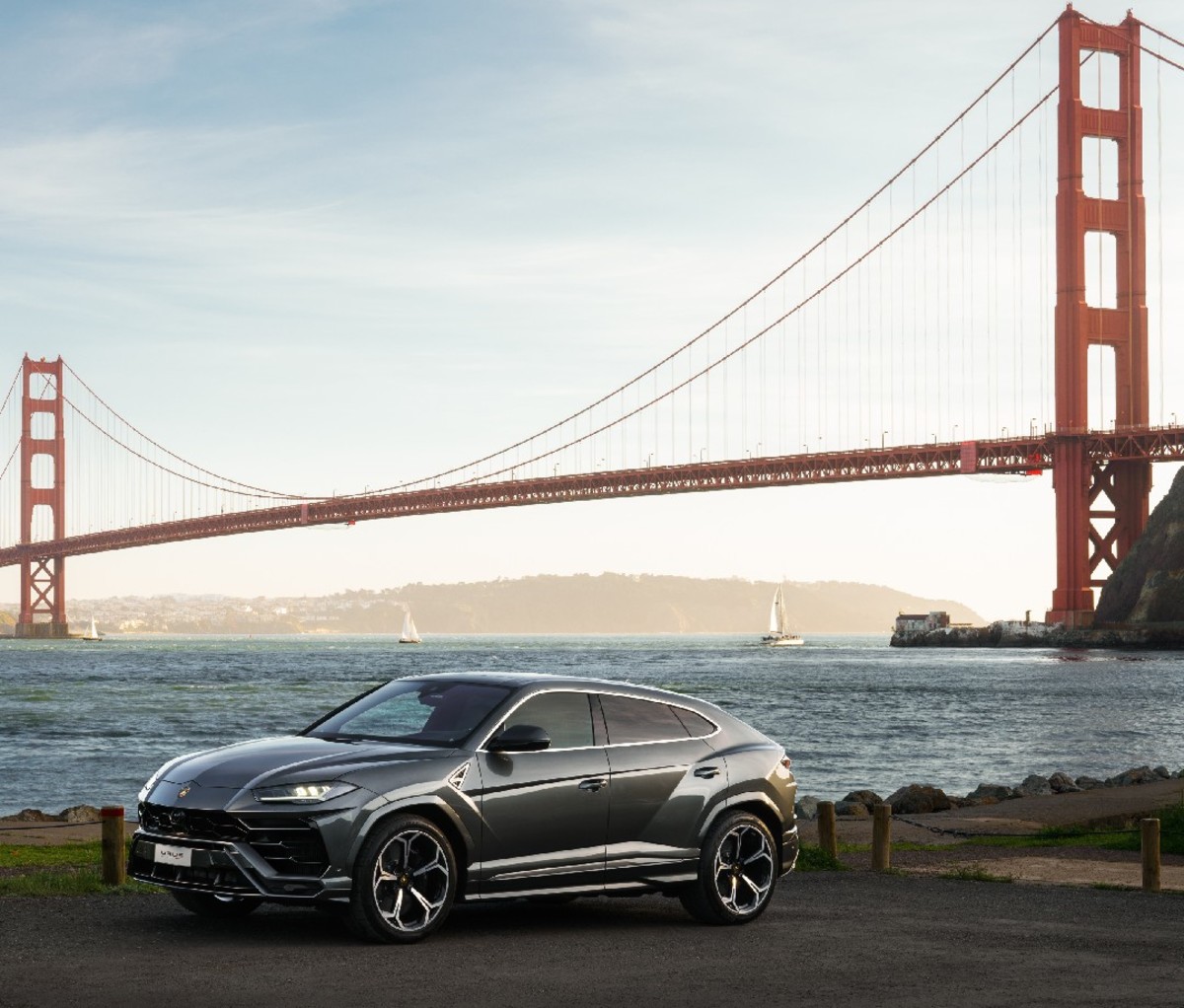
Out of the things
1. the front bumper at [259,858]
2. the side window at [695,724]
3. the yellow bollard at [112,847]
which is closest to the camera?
the front bumper at [259,858]

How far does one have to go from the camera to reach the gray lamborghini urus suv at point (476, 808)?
905 centimetres

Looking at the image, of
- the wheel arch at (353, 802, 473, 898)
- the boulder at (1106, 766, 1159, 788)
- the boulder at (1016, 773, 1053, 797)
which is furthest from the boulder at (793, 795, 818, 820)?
the wheel arch at (353, 802, 473, 898)

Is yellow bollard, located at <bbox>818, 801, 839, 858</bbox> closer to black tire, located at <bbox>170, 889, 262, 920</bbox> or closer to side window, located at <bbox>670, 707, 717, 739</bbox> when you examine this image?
side window, located at <bbox>670, 707, 717, 739</bbox>

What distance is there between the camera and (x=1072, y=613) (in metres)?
97.4

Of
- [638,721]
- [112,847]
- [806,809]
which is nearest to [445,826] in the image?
[638,721]

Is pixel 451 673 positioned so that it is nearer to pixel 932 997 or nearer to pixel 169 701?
pixel 932 997

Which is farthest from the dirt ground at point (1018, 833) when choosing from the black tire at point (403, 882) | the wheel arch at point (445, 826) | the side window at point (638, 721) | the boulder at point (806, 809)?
the black tire at point (403, 882)

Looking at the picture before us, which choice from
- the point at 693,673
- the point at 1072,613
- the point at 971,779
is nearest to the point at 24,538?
the point at 693,673

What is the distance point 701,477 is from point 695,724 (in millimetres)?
75247

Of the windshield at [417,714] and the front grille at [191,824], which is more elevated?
the windshield at [417,714]

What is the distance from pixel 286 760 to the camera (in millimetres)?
9273

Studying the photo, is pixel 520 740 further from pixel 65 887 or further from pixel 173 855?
pixel 65 887

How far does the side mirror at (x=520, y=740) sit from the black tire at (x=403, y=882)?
55 centimetres

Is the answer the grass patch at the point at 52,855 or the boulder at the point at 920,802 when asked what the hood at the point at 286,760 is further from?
the boulder at the point at 920,802
